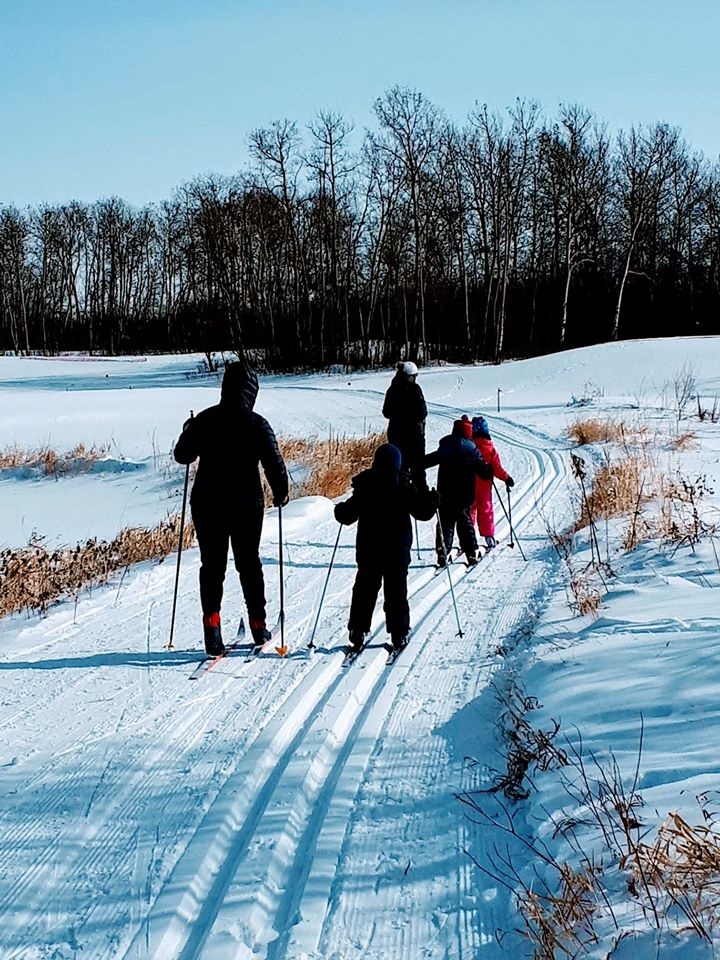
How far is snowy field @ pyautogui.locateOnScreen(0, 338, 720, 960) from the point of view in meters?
3.03

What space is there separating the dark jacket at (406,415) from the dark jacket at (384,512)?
3.43m

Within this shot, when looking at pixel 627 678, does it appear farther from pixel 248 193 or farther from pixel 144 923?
pixel 248 193

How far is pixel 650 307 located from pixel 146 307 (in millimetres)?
43451

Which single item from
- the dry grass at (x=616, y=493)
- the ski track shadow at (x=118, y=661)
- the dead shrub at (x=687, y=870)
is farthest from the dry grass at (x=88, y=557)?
the dead shrub at (x=687, y=870)

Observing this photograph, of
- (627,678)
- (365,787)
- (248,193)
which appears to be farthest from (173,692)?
(248,193)

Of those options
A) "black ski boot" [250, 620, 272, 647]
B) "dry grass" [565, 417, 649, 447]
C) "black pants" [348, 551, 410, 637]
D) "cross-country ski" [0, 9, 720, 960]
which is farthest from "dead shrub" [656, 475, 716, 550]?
"dry grass" [565, 417, 649, 447]

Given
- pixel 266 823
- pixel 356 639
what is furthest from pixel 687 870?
pixel 356 639

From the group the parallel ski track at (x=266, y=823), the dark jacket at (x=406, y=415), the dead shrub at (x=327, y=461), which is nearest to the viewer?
the parallel ski track at (x=266, y=823)

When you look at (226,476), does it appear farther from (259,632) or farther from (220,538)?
(259,632)

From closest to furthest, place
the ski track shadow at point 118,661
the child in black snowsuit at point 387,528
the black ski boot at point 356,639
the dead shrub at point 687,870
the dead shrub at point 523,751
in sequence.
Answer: the dead shrub at point 687,870, the dead shrub at point 523,751, the ski track shadow at point 118,661, the black ski boot at point 356,639, the child in black snowsuit at point 387,528

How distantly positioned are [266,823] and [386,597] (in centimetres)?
273

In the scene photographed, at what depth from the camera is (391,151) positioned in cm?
3934

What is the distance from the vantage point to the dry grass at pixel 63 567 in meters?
7.67

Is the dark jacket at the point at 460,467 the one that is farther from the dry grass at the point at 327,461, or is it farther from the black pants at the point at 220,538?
the dry grass at the point at 327,461
